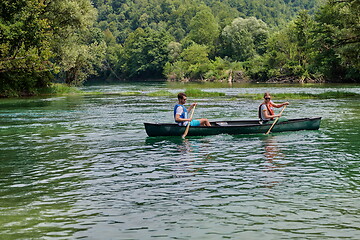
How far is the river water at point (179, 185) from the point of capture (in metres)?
8.65

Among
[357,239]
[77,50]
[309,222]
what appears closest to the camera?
[357,239]

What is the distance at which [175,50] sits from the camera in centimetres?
13450

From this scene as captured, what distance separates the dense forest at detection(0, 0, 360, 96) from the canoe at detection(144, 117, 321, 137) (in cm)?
2079

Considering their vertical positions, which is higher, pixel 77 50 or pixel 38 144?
Result: pixel 77 50

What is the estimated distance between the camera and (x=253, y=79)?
316 feet

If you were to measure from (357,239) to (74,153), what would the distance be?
1083 centimetres

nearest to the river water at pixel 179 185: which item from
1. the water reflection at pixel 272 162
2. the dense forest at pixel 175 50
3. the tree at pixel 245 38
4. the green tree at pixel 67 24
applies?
the water reflection at pixel 272 162

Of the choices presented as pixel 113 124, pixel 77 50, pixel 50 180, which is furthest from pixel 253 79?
pixel 50 180

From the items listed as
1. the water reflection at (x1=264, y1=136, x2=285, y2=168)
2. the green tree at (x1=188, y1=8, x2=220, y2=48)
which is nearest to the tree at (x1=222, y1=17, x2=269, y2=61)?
the green tree at (x1=188, y1=8, x2=220, y2=48)

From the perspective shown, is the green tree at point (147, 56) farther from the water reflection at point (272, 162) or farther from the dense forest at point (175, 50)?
the water reflection at point (272, 162)

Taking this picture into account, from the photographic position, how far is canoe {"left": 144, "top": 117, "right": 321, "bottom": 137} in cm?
1961

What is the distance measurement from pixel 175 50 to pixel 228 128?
116 meters

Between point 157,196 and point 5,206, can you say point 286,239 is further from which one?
point 5,206

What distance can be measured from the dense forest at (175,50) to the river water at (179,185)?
19.0 m
